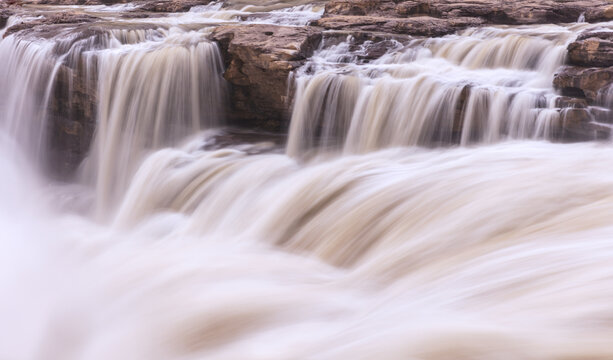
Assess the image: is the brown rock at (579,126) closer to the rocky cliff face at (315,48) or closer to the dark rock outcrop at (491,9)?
the rocky cliff face at (315,48)

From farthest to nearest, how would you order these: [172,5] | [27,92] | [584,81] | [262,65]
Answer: [172,5] < [27,92] < [262,65] < [584,81]

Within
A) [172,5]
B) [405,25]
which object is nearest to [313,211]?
[405,25]

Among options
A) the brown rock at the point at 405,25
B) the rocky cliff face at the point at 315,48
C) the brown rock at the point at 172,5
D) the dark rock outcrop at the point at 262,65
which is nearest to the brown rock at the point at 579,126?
the rocky cliff face at the point at 315,48

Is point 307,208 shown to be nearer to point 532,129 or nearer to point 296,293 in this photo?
point 296,293

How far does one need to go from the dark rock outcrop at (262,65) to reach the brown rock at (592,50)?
2.58m

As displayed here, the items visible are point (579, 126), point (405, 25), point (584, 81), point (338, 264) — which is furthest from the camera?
point (405, 25)

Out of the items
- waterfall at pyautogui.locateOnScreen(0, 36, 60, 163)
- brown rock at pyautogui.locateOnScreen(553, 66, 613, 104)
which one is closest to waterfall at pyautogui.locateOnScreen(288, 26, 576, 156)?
brown rock at pyautogui.locateOnScreen(553, 66, 613, 104)

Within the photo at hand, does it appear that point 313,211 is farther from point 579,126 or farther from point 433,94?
point 579,126

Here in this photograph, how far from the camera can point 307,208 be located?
14.4ft

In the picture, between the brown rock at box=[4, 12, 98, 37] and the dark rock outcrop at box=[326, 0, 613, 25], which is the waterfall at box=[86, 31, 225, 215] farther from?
the dark rock outcrop at box=[326, 0, 613, 25]

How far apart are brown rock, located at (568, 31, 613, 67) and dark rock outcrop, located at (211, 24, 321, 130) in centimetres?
258

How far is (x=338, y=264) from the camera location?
375 centimetres

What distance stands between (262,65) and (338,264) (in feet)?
9.64

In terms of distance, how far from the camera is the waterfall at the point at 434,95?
4.90 m
